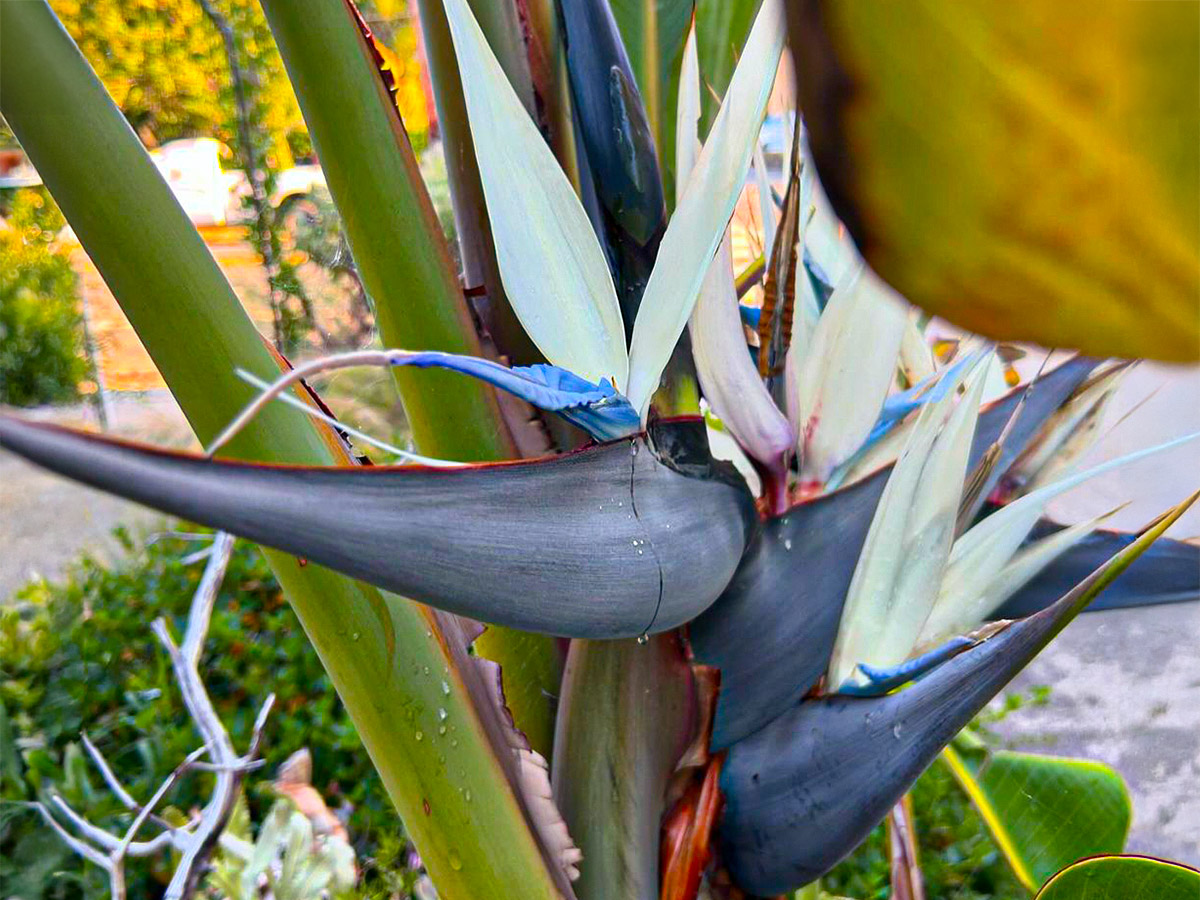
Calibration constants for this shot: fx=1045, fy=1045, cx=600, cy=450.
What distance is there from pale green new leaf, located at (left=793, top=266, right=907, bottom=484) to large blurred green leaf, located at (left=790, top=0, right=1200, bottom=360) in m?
0.24

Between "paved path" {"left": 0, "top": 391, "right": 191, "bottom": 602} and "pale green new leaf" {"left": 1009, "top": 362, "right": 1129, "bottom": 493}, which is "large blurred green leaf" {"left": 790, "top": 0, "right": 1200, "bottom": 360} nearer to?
"pale green new leaf" {"left": 1009, "top": 362, "right": 1129, "bottom": 493}

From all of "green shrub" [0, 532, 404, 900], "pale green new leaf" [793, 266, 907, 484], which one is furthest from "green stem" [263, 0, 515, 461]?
"green shrub" [0, 532, 404, 900]

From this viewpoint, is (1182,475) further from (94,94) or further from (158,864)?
(158,864)

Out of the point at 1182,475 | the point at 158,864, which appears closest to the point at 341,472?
the point at 1182,475

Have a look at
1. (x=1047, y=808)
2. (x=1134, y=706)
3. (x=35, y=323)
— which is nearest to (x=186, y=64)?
(x=35, y=323)

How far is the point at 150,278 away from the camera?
26 cm

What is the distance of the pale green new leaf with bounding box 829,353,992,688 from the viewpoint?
1.10ft

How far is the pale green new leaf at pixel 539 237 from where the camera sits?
275mm

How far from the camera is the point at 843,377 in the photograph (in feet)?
1.24

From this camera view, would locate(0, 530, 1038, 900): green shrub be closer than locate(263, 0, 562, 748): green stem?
No

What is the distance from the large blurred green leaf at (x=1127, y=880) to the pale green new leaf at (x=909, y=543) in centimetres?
13

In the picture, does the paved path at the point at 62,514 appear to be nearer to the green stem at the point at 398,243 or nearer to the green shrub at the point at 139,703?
the green shrub at the point at 139,703

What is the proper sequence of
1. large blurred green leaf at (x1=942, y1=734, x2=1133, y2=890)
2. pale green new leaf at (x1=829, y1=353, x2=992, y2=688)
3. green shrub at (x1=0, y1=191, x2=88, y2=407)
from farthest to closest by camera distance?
green shrub at (x1=0, y1=191, x2=88, y2=407) < large blurred green leaf at (x1=942, y1=734, x2=1133, y2=890) < pale green new leaf at (x1=829, y1=353, x2=992, y2=688)

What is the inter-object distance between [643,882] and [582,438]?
0.50ft
